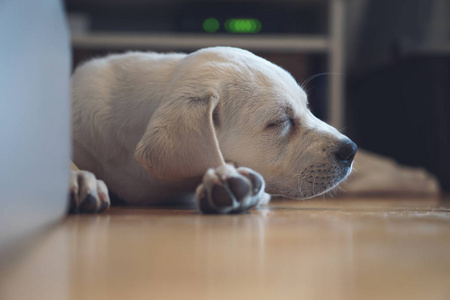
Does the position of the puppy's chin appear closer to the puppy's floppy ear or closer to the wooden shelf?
the puppy's floppy ear

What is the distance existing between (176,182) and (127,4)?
412 mm

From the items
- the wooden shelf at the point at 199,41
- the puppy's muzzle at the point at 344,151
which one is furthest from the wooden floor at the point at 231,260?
the wooden shelf at the point at 199,41

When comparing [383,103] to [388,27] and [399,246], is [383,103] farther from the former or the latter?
[399,246]

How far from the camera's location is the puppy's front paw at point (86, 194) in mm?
840

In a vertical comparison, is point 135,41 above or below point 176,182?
above

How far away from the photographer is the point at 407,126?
4.41 feet

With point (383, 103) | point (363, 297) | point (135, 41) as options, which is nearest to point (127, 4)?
point (135, 41)

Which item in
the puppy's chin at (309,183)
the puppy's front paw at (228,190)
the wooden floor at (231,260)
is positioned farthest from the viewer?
the puppy's chin at (309,183)

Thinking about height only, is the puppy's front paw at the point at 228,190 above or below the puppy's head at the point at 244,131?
below

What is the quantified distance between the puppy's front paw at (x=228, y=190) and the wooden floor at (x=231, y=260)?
2 cm

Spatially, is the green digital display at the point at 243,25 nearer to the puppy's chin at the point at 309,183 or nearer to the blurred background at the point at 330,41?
the blurred background at the point at 330,41

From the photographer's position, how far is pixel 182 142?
883 millimetres

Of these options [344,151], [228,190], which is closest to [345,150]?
[344,151]

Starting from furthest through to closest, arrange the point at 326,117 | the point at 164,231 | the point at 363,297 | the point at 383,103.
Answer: the point at 383,103 → the point at 326,117 → the point at 164,231 → the point at 363,297
